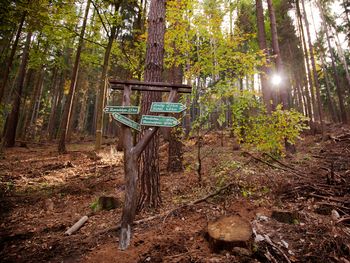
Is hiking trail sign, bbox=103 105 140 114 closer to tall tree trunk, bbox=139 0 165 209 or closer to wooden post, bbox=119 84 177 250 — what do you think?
wooden post, bbox=119 84 177 250

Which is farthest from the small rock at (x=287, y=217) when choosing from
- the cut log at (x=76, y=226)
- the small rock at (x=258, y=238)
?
the cut log at (x=76, y=226)

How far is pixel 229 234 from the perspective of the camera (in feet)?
10.3

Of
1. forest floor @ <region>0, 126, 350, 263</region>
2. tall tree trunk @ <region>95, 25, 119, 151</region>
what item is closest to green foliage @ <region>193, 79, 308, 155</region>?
forest floor @ <region>0, 126, 350, 263</region>

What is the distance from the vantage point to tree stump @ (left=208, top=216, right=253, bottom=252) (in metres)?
3.00

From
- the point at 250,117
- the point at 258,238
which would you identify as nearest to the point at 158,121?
the point at 258,238

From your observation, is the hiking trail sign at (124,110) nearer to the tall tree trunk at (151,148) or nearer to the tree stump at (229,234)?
the tall tree trunk at (151,148)

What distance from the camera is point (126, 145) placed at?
12.0ft

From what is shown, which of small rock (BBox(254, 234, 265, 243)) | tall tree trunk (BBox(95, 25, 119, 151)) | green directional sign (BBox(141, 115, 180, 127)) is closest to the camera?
small rock (BBox(254, 234, 265, 243))

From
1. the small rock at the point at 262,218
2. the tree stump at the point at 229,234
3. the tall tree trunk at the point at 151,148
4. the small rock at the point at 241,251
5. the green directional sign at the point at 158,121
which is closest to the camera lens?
the small rock at the point at 241,251

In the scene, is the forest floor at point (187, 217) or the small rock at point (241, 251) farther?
the forest floor at point (187, 217)

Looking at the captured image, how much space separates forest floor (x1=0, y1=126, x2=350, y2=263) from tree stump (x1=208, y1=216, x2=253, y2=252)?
4.4 inches

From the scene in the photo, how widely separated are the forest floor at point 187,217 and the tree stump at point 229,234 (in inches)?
4.4

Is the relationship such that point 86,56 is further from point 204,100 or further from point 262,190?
point 262,190

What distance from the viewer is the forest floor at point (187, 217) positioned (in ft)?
10.1
